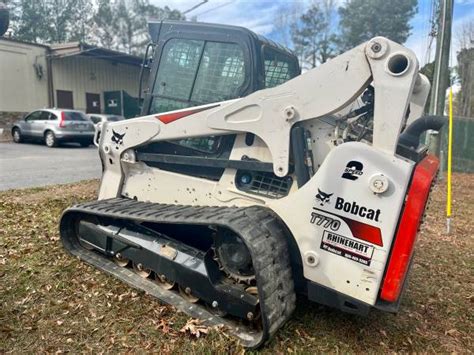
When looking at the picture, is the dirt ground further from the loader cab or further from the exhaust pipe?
the loader cab

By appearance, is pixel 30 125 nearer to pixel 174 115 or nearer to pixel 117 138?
pixel 117 138

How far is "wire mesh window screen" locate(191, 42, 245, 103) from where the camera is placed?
362 cm

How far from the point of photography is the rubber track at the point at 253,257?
8.81 ft

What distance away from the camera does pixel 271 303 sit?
2691 mm

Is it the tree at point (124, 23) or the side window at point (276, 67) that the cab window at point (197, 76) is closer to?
the side window at point (276, 67)

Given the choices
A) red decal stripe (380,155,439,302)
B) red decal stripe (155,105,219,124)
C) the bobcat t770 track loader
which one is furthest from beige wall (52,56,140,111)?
red decal stripe (380,155,439,302)

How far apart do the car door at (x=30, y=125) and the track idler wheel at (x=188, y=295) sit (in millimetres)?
15302

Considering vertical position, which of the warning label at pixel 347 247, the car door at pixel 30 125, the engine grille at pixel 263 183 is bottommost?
the car door at pixel 30 125

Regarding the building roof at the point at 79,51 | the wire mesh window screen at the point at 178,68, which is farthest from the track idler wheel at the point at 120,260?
the building roof at the point at 79,51

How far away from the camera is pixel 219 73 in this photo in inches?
147

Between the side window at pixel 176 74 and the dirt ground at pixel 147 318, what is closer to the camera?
the dirt ground at pixel 147 318

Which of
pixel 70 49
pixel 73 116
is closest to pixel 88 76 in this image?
pixel 70 49

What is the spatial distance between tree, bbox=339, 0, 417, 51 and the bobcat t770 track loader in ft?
89.3

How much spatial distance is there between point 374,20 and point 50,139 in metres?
23.9
